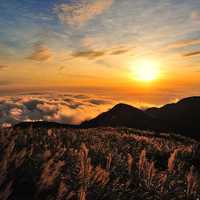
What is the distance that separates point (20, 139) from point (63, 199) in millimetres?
3647

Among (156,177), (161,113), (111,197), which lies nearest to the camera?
(111,197)

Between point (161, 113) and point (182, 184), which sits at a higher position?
point (182, 184)

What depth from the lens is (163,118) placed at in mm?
122750

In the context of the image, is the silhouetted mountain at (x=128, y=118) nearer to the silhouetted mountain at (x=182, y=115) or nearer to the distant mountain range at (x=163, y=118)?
the distant mountain range at (x=163, y=118)

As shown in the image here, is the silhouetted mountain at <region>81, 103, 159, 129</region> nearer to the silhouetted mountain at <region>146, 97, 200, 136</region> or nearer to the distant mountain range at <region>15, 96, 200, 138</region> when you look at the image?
the distant mountain range at <region>15, 96, 200, 138</region>

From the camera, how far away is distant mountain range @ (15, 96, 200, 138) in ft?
313

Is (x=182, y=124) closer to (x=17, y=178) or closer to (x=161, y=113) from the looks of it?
(x=161, y=113)

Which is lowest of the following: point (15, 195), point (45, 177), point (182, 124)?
point (182, 124)

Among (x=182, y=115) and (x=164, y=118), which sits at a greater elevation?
(x=182, y=115)

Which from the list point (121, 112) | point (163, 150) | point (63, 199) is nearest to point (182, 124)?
point (121, 112)

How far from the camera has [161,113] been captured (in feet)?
435

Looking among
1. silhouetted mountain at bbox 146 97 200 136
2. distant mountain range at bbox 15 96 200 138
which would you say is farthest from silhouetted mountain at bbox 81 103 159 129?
silhouetted mountain at bbox 146 97 200 136

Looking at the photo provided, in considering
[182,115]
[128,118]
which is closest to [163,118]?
[182,115]

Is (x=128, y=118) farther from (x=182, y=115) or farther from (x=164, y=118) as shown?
(x=182, y=115)
